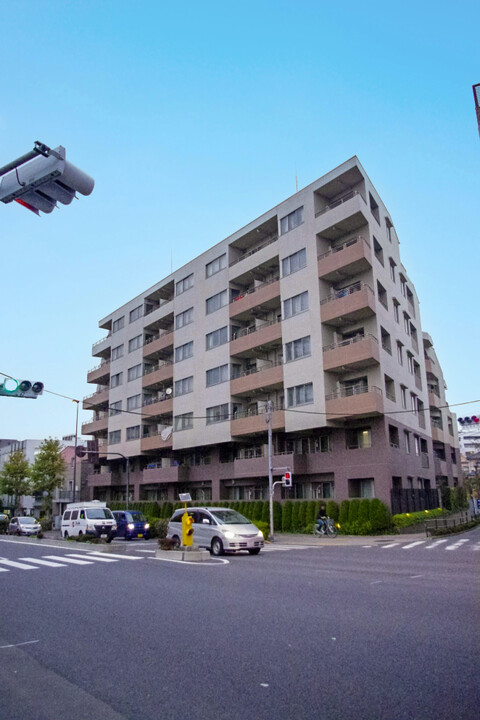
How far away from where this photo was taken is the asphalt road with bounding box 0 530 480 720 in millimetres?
5004

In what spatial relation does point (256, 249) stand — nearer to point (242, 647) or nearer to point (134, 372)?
point (134, 372)

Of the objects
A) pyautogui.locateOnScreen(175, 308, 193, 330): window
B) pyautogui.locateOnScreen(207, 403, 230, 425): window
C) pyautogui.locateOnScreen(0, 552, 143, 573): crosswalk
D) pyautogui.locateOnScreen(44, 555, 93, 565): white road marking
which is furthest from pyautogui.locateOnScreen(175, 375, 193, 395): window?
pyautogui.locateOnScreen(44, 555, 93, 565): white road marking

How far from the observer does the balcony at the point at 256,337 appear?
38.3m

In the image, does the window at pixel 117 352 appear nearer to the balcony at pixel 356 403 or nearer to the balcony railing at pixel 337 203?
the balcony railing at pixel 337 203

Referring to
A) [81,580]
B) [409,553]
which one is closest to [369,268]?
[409,553]

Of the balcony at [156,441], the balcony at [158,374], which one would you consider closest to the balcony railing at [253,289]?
the balcony at [158,374]

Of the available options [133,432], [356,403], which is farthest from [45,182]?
[133,432]

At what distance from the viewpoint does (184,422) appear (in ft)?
152

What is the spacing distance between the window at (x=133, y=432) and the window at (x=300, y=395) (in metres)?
22.0

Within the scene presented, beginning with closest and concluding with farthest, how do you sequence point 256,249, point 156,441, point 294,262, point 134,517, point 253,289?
point 134,517 < point 294,262 < point 253,289 < point 256,249 < point 156,441

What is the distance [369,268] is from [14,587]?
28.1 metres

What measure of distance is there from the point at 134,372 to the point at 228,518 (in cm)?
3661

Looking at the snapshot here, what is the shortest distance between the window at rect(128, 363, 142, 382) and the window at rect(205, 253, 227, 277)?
13.4 m

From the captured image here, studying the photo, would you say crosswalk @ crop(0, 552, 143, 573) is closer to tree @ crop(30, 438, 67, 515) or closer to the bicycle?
the bicycle
